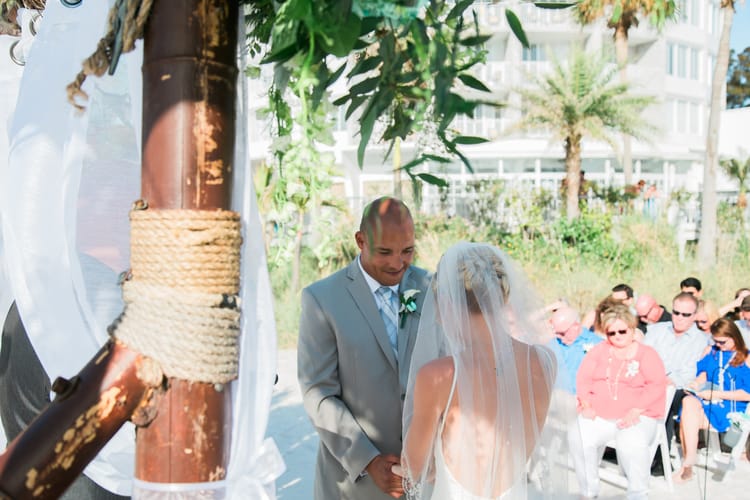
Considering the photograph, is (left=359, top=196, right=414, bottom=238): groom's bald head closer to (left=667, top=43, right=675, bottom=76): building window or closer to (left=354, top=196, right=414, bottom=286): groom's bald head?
(left=354, top=196, right=414, bottom=286): groom's bald head

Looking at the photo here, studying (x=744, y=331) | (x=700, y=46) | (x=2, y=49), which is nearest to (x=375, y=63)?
(x=2, y=49)

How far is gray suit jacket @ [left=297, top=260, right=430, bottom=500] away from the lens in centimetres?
326

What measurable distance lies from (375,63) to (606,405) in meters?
5.57

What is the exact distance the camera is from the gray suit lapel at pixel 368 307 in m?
3.36

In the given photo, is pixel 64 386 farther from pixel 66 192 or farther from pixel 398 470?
pixel 398 470

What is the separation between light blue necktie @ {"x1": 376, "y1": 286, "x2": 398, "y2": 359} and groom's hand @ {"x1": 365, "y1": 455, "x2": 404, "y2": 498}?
575mm

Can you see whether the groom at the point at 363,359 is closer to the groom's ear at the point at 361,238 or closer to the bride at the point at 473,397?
the groom's ear at the point at 361,238

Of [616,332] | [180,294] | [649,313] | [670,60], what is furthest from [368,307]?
[670,60]

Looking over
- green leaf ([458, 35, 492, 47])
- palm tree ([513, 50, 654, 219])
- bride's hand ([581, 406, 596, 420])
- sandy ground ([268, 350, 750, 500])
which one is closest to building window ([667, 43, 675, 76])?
palm tree ([513, 50, 654, 219])

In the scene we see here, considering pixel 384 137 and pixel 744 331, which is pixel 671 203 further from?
pixel 384 137

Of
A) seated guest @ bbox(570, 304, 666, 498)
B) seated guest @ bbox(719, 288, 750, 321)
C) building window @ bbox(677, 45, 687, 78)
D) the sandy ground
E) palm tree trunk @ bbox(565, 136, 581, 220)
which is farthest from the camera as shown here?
building window @ bbox(677, 45, 687, 78)

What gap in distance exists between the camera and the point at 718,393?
22.5 ft

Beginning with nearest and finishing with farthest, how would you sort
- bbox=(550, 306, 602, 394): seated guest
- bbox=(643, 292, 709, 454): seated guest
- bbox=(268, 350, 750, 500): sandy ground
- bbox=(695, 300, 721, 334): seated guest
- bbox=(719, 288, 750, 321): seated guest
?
1. bbox=(268, 350, 750, 500): sandy ground
2. bbox=(550, 306, 602, 394): seated guest
3. bbox=(643, 292, 709, 454): seated guest
4. bbox=(695, 300, 721, 334): seated guest
5. bbox=(719, 288, 750, 321): seated guest

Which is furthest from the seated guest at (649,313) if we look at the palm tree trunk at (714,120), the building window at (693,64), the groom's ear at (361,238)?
the building window at (693,64)
